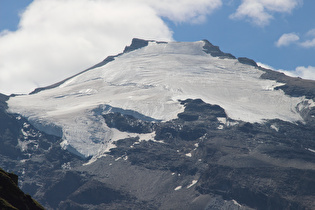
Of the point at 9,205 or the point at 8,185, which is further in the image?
the point at 8,185

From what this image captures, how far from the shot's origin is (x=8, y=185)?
209 ft

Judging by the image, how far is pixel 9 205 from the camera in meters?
58.7

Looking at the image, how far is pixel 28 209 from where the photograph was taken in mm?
64625

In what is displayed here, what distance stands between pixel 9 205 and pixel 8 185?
17.1 ft

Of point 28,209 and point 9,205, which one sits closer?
point 9,205

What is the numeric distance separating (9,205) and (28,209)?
6126 mm

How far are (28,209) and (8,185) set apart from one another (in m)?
3.14
